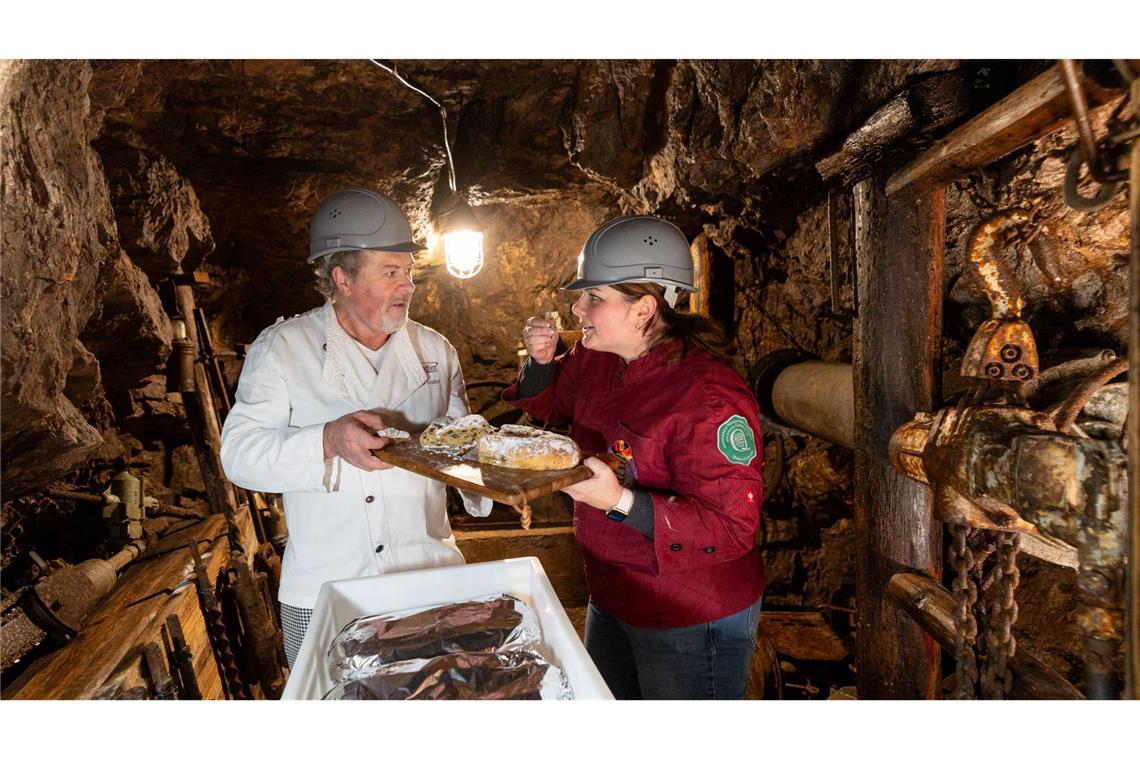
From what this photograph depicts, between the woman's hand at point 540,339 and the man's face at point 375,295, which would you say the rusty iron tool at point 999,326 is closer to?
the woman's hand at point 540,339

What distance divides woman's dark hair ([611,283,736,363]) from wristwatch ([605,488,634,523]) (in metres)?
0.60

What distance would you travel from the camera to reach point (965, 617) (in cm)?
158

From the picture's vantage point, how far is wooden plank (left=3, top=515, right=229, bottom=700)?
96.3 inches

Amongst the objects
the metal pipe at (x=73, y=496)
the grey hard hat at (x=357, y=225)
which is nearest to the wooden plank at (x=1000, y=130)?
the grey hard hat at (x=357, y=225)

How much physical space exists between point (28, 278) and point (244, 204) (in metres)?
3.81

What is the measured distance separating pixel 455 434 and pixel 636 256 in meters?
0.98

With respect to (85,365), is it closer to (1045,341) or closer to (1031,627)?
(1045,341)

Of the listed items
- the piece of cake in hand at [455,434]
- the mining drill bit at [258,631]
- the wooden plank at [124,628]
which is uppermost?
the piece of cake in hand at [455,434]

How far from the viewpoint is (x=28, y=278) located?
6.75ft

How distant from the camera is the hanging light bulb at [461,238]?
533 cm

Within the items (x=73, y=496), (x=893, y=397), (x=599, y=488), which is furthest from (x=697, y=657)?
(x=73, y=496)

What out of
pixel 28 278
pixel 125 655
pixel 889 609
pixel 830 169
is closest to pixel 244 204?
pixel 28 278

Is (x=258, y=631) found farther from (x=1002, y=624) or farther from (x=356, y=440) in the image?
(x=1002, y=624)

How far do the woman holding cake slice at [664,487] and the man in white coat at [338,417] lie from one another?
0.68 meters
